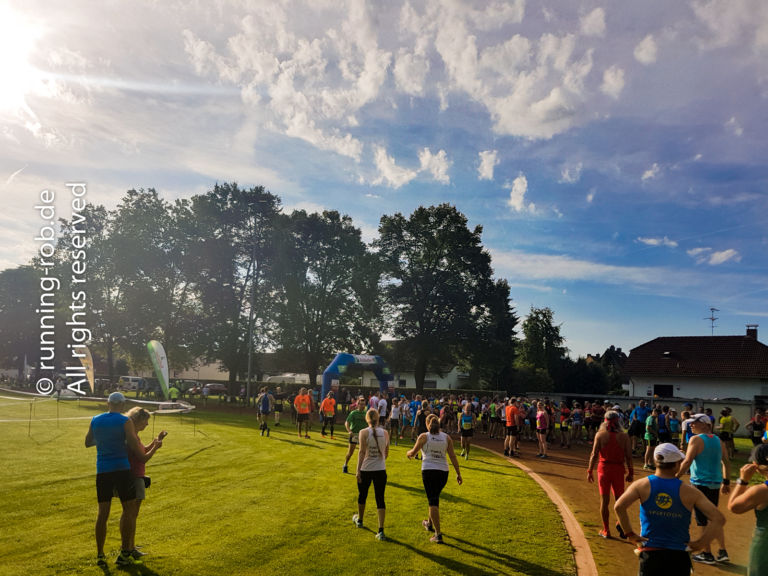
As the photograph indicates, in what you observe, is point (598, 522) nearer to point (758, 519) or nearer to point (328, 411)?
point (758, 519)

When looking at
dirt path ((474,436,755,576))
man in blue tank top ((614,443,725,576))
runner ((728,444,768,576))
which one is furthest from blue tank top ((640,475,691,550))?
dirt path ((474,436,755,576))

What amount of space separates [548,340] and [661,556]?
55.2m

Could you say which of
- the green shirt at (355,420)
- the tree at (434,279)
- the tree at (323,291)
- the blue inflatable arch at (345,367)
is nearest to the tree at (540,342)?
the tree at (434,279)

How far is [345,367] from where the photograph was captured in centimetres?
3048

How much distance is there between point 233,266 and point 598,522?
136 ft

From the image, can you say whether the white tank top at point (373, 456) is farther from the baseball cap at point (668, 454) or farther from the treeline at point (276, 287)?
the treeline at point (276, 287)

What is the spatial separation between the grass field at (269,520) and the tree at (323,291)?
101ft

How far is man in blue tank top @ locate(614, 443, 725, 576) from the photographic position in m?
4.07

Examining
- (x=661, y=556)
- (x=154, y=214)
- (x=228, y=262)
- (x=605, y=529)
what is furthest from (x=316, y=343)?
(x=661, y=556)

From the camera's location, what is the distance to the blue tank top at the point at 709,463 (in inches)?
293

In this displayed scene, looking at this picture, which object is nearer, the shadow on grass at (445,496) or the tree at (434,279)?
the shadow on grass at (445,496)

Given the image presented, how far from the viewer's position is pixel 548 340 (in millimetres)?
56406

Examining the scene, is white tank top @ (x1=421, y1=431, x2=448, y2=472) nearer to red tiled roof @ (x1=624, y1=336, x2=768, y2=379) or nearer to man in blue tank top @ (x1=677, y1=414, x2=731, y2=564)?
man in blue tank top @ (x1=677, y1=414, x2=731, y2=564)

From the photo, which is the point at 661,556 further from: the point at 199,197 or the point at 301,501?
the point at 199,197
